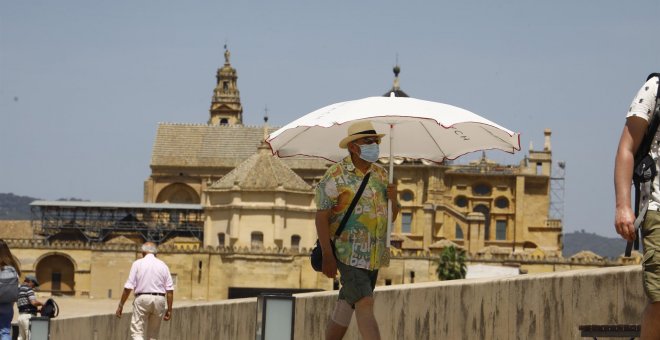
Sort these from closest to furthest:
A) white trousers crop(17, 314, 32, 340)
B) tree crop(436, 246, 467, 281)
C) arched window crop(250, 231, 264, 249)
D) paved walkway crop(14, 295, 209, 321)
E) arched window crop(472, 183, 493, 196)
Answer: white trousers crop(17, 314, 32, 340), paved walkway crop(14, 295, 209, 321), arched window crop(250, 231, 264, 249), tree crop(436, 246, 467, 281), arched window crop(472, 183, 493, 196)

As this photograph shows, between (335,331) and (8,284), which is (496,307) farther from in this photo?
(8,284)

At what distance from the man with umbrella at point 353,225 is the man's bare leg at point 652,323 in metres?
3.58

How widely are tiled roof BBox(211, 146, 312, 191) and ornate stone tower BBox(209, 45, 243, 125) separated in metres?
57.6

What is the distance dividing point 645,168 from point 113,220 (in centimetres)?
10494

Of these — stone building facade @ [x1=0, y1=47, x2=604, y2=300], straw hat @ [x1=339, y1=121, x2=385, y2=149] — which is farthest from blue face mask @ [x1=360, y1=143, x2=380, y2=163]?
stone building facade @ [x1=0, y1=47, x2=604, y2=300]

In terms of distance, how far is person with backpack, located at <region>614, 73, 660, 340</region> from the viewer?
7656 millimetres

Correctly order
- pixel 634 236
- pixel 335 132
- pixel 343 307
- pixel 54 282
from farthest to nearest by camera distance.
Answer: pixel 54 282
pixel 335 132
pixel 343 307
pixel 634 236

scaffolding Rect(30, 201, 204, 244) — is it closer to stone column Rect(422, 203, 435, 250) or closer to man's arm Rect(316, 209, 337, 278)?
stone column Rect(422, 203, 435, 250)

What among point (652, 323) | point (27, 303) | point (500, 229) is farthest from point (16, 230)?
point (652, 323)

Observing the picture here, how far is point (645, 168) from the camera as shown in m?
8.00

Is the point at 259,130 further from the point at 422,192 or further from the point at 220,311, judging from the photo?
the point at 220,311

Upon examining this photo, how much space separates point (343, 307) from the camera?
11.3 metres

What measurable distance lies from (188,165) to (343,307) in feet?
362

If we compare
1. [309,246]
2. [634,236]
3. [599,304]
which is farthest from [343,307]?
[309,246]
